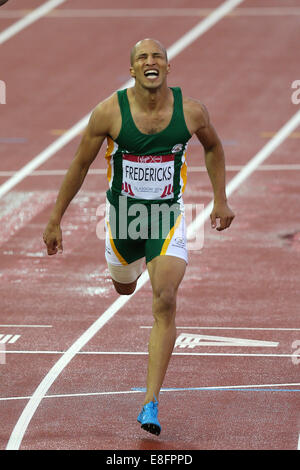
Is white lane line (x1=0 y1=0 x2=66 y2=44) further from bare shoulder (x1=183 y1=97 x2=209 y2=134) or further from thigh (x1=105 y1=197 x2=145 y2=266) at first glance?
bare shoulder (x1=183 y1=97 x2=209 y2=134)

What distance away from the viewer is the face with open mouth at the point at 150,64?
8.14 m

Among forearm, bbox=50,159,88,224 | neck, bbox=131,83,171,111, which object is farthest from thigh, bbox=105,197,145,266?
neck, bbox=131,83,171,111

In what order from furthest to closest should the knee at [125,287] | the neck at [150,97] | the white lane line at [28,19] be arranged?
1. the white lane line at [28,19]
2. the knee at [125,287]
3. the neck at [150,97]

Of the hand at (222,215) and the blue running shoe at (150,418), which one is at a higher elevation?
the hand at (222,215)

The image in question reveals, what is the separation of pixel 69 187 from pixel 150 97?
35.4 inches

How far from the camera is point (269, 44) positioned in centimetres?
2358

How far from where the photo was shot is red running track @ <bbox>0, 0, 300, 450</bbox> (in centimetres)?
842

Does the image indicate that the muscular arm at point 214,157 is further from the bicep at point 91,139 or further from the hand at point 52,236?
the hand at point 52,236

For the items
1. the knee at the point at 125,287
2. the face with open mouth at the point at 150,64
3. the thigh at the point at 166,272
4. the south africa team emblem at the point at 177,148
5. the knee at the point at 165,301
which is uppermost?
the face with open mouth at the point at 150,64

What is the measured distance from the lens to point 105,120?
8305mm

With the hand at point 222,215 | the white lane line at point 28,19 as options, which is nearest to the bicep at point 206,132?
the hand at point 222,215
